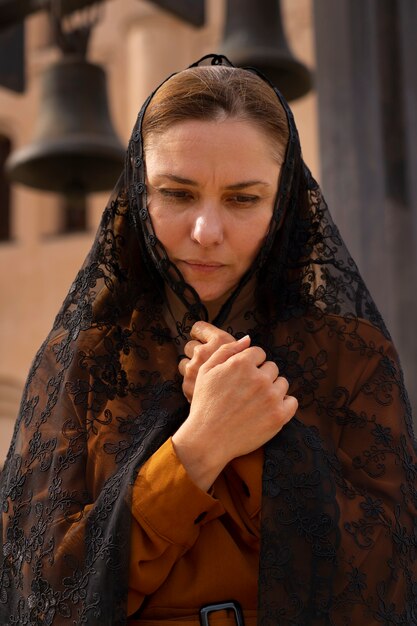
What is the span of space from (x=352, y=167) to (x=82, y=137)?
1.49m

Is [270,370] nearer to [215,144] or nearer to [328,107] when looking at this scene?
[215,144]

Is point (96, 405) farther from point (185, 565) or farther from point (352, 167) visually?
point (352, 167)

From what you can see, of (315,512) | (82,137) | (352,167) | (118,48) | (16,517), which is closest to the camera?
(315,512)

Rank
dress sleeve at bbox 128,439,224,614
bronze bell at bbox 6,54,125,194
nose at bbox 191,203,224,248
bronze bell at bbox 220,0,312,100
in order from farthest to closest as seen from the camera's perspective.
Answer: bronze bell at bbox 6,54,125,194 < bronze bell at bbox 220,0,312,100 < nose at bbox 191,203,224,248 < dress sleeve at bbox 128,439,224,614

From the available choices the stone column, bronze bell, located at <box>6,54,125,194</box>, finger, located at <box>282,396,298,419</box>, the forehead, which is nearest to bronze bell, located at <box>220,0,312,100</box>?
bronze bell, located at <box>6,54,125,194</box>

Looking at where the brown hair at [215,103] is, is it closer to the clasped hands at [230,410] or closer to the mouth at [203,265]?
the mouth at [203,265]

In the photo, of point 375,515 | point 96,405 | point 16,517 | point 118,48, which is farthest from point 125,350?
point 118,48

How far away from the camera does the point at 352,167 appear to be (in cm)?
316

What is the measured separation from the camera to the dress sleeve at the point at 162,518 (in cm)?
151

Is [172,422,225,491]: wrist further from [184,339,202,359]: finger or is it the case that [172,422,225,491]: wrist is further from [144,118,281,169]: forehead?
[144,118,281,169]: forehead

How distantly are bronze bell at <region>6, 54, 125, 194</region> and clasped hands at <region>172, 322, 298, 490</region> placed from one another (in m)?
2.85

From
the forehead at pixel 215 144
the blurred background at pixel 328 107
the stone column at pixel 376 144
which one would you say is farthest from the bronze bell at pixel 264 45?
the forehead at pixel 215 144

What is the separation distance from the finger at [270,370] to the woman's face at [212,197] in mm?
146

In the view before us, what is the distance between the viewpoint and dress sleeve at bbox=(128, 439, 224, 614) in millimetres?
1511
